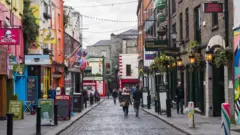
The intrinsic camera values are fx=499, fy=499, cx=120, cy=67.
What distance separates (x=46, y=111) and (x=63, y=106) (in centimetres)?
407

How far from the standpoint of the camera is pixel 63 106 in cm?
2481

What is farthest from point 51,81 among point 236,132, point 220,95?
point 236,132

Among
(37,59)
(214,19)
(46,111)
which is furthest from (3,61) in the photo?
(214,19)

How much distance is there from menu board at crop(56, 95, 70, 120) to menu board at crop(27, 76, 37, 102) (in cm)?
567

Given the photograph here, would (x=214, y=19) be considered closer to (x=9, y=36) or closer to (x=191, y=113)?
(x=191, y=113)

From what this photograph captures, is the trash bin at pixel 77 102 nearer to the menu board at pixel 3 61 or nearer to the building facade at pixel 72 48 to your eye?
the menu board at pixel 3 61

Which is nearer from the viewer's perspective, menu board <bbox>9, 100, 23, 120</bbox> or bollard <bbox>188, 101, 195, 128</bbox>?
bollard <bbox>188, 101, 195, 128</bbox>

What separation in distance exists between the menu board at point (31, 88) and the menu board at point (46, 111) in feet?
31.1

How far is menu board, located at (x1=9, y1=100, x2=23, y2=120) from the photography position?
75.5ft

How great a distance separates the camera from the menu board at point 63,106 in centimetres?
2466

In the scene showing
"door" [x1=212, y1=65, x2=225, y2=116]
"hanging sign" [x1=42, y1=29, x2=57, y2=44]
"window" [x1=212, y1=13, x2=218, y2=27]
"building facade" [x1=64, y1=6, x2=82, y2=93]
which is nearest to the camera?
"window" [x1=212, y1=13, x2=218, y2=27]

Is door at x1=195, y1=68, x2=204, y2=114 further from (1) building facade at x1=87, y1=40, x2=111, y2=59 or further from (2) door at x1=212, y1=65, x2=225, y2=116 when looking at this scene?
(1) building facade at x1=87, y1=40, x2=111, y2=59

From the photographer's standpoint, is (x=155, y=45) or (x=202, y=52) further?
(x=155, y=45)

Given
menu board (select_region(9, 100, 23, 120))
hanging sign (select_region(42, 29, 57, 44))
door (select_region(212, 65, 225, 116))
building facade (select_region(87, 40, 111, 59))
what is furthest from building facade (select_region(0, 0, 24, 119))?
building facade (select_region(87, 40, 111, 59))
